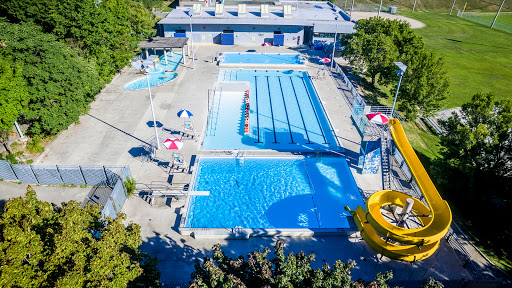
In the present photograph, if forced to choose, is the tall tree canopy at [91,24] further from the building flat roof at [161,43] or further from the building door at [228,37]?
the building door at [228,37]

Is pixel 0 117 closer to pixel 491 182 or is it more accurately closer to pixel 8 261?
pixel 8 261

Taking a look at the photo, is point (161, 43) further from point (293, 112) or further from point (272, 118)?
point (293, 112)

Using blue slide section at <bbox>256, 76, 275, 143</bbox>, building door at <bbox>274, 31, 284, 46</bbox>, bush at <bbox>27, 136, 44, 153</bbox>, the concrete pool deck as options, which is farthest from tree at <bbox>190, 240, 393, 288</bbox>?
building door at <bbox>274, 31, 284, 46</bbox>

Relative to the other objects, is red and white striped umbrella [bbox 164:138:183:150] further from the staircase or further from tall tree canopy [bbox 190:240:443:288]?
the staircase

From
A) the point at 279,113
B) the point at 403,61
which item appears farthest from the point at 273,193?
the point at 403,61

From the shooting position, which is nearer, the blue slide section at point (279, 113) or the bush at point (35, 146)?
the bush at point (35, 146)

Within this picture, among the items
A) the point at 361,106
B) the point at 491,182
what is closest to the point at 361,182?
Result: the point at 491,182

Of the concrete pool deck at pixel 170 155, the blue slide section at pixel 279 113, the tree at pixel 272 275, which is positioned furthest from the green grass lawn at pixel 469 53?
the tree at pixel 272 275
